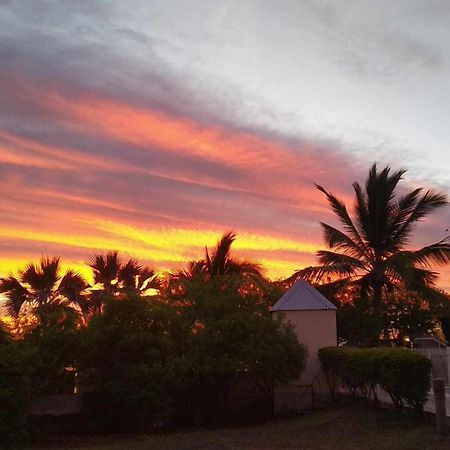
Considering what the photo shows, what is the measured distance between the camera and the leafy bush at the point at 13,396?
16.5 m

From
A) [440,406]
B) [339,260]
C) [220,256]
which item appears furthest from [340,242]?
[440,406]

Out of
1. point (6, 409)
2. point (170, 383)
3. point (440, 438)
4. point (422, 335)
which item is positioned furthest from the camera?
point (422, 335)

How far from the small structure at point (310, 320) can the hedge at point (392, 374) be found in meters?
2.86

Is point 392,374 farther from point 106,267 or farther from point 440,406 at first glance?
point 106,267

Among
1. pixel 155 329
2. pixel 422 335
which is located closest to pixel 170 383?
pixel 155 329

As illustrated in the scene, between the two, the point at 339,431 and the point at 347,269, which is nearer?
the point at 339,431

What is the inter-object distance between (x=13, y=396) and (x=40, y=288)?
12.1 m

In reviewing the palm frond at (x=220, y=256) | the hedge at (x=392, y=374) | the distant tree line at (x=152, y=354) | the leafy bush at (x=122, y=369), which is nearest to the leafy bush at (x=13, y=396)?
the distant tree line at (x=152, y=354)

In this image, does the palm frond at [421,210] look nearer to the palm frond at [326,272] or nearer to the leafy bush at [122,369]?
the palm frond at [326,272]

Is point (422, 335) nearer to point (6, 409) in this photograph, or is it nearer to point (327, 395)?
point (327, 395)

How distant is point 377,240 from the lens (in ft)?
99.2

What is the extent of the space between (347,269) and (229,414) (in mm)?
10857

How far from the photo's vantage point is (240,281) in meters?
23.7

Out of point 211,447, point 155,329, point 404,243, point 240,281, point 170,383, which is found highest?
point 404,243
